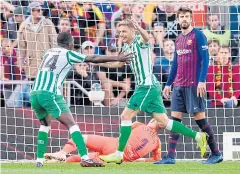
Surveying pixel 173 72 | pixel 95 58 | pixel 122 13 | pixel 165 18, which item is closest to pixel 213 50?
pixel 165 18

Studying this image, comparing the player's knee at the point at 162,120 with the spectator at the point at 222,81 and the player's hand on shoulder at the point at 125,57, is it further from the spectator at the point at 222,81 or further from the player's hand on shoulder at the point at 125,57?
the spectator at the point at 222,81

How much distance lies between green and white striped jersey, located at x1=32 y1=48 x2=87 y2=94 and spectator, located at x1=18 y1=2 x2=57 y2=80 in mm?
3547

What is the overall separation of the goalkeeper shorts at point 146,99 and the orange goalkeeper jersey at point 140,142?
1.00m

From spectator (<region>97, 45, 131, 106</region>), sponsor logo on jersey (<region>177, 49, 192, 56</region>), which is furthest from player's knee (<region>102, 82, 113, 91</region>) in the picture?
sponsor logo on jersey (<region>177, 49, 192, 56</region>)

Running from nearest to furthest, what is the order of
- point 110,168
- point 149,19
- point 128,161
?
point 110,168 → point 128,161 → point 149,19

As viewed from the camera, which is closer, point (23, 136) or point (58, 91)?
point (58, 91)

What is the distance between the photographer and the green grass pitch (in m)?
11.3

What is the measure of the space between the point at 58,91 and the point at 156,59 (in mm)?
4319

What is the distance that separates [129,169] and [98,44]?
4984mm

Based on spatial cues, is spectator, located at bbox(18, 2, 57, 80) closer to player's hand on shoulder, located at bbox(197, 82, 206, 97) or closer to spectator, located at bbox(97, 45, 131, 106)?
spectator, located at bbox(97, 45, 131, 106)

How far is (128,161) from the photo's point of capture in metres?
14.0

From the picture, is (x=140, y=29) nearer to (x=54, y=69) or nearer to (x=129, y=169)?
(x=54, y=69)

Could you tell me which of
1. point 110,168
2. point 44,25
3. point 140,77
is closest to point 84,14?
point 44,25

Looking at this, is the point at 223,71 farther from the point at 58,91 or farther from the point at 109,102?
the point at 58,91
